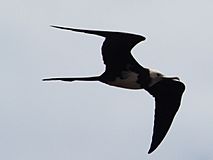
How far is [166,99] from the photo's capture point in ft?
48.9

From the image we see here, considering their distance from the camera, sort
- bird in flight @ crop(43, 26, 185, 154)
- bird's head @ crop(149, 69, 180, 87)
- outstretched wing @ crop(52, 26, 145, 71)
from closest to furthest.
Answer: outstretched wing @ crop(52, 26, 145, 71)
bird in flight @ crop(43, 26, 185, 154)
bird's head @ crop(149, 69, 180, 87)

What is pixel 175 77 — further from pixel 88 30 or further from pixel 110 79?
pixel 88 30

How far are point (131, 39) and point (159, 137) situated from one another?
1.90 metres

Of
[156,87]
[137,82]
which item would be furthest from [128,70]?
[156,87]

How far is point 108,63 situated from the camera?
44.8ft

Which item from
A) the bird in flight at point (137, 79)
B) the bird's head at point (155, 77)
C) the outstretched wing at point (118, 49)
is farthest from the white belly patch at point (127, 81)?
the bird's head at point (155, 77)

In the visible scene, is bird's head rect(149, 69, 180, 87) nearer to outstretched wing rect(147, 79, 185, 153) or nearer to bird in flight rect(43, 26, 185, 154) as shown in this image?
bird in flight rect(43, 26, 185, 154)

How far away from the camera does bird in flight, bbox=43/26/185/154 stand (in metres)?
13.4

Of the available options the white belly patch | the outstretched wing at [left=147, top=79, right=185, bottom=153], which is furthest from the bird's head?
the outstretched wing at [left=147, top=79, right=185, bottom=153]

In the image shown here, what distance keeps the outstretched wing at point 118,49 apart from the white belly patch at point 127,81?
0.15 m

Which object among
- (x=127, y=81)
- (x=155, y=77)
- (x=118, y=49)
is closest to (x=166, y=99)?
(x=155, y=77)

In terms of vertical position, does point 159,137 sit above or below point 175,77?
below

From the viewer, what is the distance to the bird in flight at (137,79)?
43.8 feet

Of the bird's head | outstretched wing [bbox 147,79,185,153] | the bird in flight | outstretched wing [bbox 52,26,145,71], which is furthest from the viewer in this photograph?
outstretched wing [bbox 147,79,185,153]
